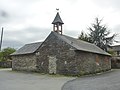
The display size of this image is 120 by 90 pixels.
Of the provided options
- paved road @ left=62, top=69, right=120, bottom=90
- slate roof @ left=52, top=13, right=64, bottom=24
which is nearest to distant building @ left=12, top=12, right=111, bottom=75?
slate roof @ left=52, top=13, right=64, bottom=24

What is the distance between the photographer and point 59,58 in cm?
2861

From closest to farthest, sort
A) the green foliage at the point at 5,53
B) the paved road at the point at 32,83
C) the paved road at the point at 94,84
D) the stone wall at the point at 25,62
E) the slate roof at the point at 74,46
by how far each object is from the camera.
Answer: the paved road at the point at 94,84, the paved road at the point at 32,83, the slate roof at the point at 74,46, the stone wall at the point at 25,62, the green foliage at the point at 5,53

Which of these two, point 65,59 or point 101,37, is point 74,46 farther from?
point 101,37

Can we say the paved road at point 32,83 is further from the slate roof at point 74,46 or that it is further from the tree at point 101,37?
the tree at point 101,37

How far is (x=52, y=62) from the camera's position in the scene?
1152 inches

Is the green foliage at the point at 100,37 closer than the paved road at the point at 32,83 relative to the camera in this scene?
No

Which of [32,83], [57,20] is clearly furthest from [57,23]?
[32,83]

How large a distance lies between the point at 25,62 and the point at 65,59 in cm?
825

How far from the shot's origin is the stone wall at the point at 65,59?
2719cm

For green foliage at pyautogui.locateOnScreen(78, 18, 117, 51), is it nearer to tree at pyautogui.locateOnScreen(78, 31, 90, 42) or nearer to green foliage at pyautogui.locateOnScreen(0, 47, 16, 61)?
tree at pyautogui.locateOnScreen(78, 31, 90, 42)

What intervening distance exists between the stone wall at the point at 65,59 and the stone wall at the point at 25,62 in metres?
1.33

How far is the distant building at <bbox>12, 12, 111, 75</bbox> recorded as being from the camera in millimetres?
27359

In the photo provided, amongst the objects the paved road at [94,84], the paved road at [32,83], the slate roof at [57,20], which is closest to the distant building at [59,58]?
the slate roof at [57,20]

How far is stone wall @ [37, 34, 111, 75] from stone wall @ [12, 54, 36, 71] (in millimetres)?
1331
